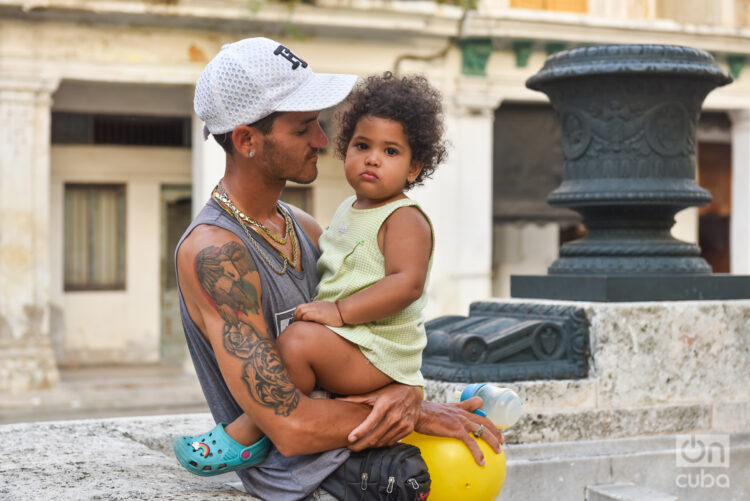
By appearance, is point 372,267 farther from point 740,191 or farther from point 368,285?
point 740,191

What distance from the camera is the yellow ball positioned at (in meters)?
2.66

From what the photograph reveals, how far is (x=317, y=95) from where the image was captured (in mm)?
2648

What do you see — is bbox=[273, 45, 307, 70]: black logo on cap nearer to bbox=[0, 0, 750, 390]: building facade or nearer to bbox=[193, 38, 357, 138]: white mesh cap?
bbox=[193, 38, 357, 138]: white mesh cap

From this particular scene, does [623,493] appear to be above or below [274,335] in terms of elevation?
below

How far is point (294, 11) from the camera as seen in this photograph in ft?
37.5

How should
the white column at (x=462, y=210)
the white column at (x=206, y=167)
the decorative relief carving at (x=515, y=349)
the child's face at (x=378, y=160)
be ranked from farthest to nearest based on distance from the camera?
1. the white column at (x=462, y=210)
2. the white column at (x=206, y=167)
3. the decorative relief carving at (x=515, y=349)
4. the child's face at (x=378, y=160)

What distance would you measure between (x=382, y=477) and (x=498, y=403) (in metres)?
0.60

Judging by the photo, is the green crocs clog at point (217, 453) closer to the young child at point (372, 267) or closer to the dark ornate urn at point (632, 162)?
the young child at point (372, 267)

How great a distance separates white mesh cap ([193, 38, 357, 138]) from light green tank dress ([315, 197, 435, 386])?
40cm

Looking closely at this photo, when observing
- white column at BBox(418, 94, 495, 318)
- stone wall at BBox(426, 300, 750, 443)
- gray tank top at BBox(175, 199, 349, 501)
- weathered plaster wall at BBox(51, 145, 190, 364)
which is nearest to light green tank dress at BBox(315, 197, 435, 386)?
gray tank top at BBox(175, 199, 349, 501)

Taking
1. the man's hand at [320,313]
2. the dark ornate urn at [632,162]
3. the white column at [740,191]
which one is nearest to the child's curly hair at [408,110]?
the man's hand at [320,313]

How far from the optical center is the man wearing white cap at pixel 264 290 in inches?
99.3

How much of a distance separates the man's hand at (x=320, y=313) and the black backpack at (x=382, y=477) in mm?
339
